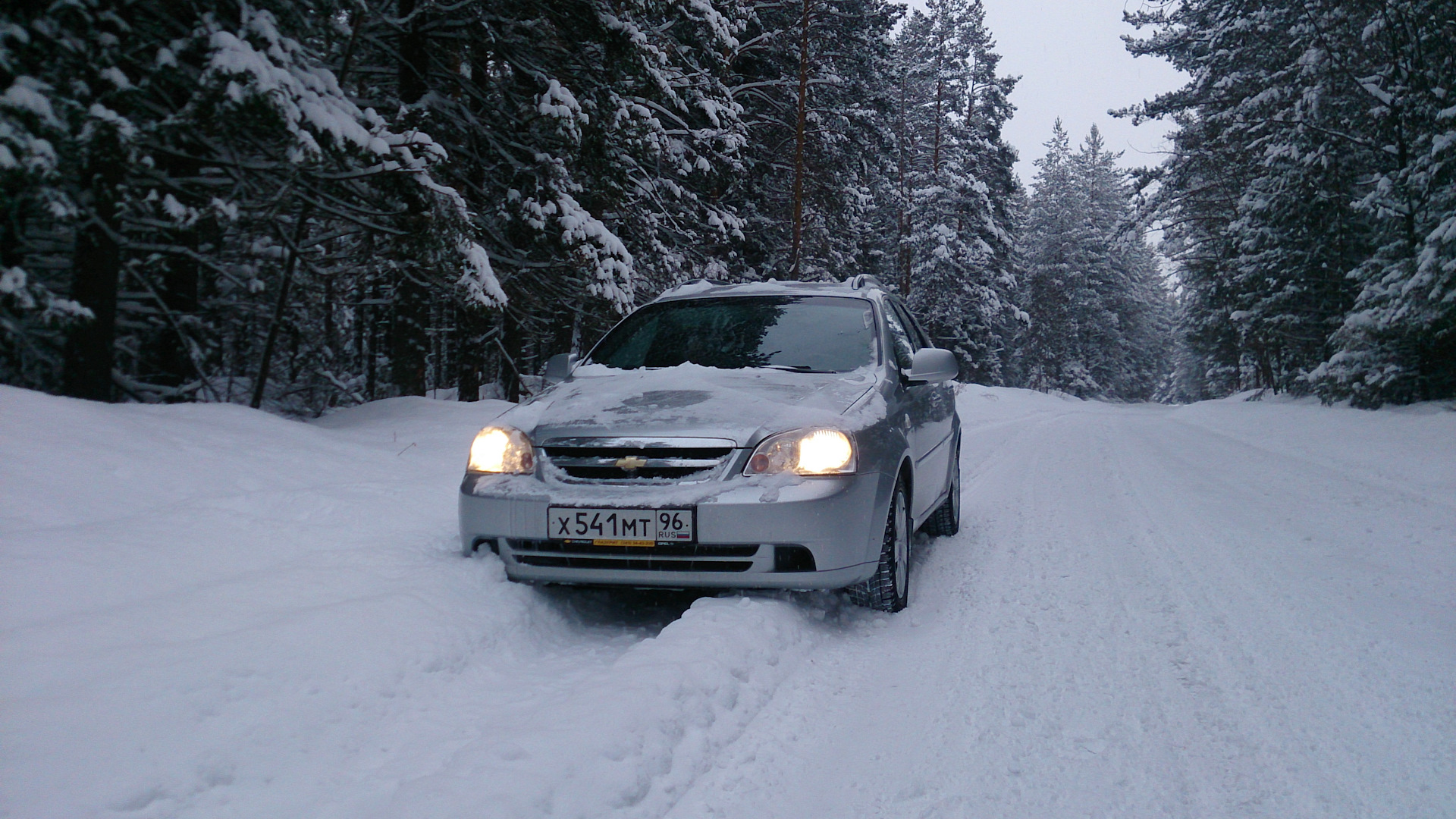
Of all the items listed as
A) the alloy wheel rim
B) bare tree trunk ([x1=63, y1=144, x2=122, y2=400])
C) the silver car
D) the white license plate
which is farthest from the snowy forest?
the alloy wheel rim

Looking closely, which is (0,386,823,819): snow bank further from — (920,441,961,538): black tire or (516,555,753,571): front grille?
(920,441,961,538): black tire

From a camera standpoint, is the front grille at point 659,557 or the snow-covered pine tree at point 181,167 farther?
the snow-covered pine tree at point 181,167

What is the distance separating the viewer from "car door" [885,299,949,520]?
4.75m

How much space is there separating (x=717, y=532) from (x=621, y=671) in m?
0.75

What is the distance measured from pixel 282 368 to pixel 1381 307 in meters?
18.5

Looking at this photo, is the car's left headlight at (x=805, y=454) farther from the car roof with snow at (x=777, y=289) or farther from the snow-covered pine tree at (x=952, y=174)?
the snow-covered pine tree at (x=952, y=174)

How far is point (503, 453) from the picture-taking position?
3.85 metres

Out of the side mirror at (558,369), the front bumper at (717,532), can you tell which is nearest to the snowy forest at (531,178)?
the side mirror at (558,369)

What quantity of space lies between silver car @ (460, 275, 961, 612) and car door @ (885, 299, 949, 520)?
0.20 metres

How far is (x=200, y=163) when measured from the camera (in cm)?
680

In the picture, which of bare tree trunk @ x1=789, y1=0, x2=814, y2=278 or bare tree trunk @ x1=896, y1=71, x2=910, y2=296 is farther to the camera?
bare tree trunk @ x1=896, y1=71, x2=910, y2=296

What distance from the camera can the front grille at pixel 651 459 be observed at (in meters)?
3.57

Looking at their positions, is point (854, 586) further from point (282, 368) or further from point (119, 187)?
point (282, 368)

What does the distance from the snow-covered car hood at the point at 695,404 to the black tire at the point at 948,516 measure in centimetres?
203
